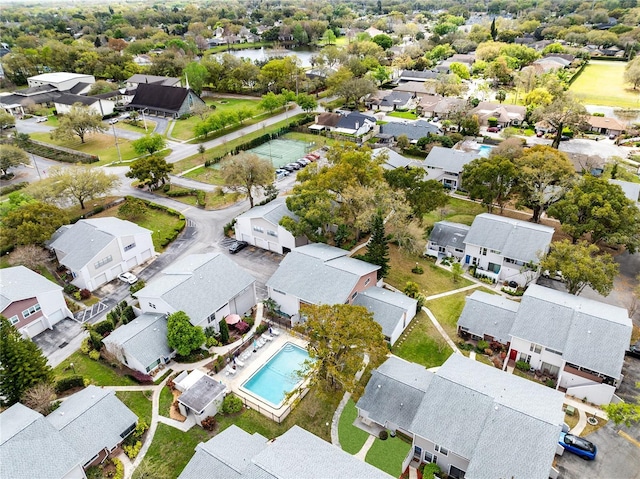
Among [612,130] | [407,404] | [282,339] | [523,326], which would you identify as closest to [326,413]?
[407,404]

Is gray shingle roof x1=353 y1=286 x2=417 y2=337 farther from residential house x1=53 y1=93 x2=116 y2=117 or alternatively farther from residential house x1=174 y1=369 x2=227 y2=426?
residential house x1=53 y1=93 x2=116 y2=117

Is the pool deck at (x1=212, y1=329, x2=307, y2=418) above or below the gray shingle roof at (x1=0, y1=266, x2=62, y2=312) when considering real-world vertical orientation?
below

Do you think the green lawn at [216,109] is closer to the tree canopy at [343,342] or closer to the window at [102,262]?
the window at [102,262]

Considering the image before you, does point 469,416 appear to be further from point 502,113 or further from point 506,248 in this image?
point 502,113

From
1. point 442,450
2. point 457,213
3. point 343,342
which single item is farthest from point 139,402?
point 457,213

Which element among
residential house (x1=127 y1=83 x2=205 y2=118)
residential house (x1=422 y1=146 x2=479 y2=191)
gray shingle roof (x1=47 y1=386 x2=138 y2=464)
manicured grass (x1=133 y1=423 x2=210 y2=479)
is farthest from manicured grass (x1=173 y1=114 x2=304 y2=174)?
manicured grass (x1=133 y1=423 x2=210 y2=479)

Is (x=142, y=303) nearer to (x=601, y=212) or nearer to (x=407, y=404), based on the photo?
(x=407, y=404)
